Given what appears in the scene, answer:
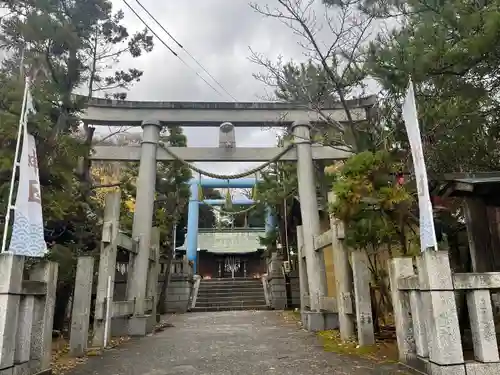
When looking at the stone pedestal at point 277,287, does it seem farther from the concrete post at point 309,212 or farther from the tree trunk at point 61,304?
the tree trunk at point 61,304

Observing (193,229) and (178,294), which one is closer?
(178,294)

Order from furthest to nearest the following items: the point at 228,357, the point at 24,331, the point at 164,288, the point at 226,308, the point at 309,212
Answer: the point at 226,308 < the point at 164,288 < the point at 309,212 < the point at 228,357 < the point at 24,331

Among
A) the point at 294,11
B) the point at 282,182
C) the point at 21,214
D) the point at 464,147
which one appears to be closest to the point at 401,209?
the point at 464,147

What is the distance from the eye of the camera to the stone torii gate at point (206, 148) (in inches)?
405

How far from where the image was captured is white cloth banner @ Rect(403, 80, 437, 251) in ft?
15.0

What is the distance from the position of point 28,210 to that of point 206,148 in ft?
20.5

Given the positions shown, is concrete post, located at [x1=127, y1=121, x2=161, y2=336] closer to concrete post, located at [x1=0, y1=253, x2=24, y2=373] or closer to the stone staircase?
concrete post, located at [x1=0, y1=253, x2=24, y2=373]

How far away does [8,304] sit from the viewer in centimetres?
428

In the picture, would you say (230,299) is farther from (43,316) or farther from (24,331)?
(24,331)

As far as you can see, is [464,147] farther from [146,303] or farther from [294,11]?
[146,303]

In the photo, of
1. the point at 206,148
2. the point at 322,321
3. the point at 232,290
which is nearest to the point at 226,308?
the point at 232,290

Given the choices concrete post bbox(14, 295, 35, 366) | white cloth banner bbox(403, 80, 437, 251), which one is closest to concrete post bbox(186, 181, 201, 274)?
concrete post bbox(14, 295, 35, 366)

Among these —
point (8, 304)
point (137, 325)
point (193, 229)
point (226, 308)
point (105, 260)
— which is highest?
point (193, 229)

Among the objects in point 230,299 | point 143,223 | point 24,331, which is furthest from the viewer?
point 230,299
